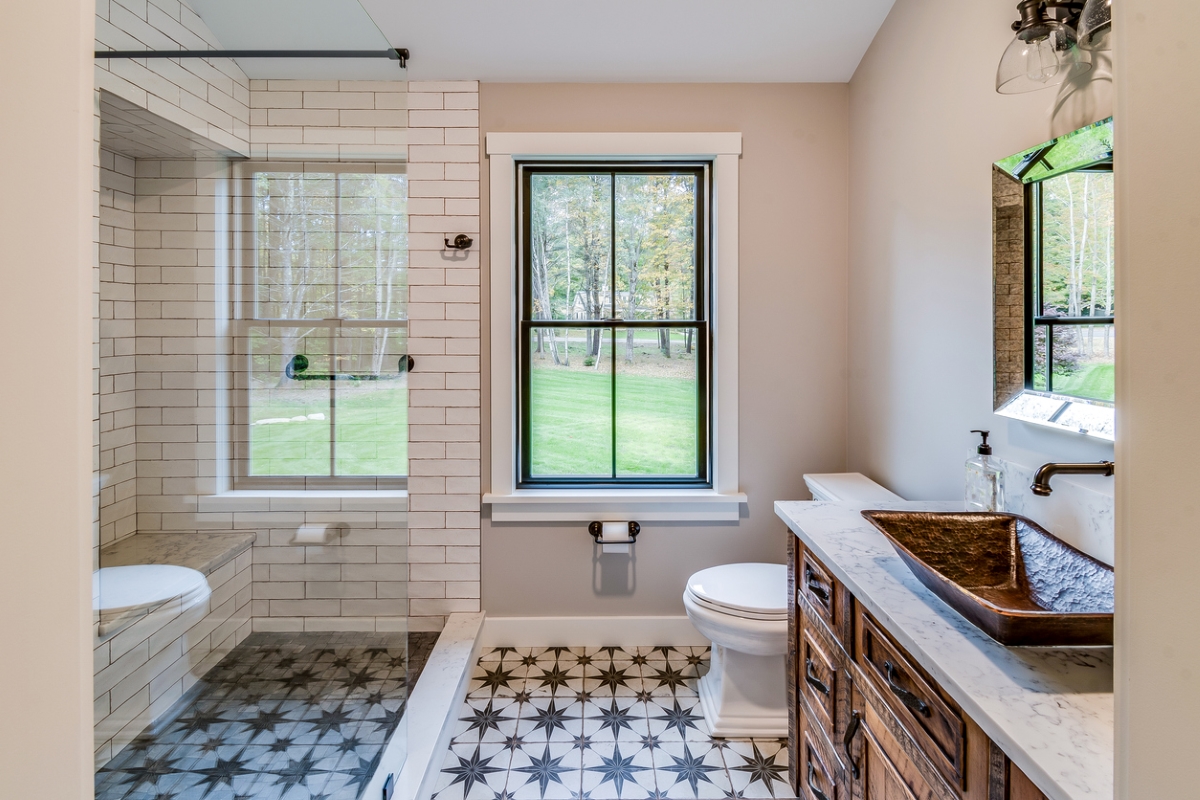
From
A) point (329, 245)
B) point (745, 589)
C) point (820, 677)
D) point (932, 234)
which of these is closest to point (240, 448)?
point (329, 245)

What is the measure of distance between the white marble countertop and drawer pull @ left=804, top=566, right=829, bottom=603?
7.5 inches

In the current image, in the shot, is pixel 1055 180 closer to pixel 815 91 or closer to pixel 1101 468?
pixel 1101 468

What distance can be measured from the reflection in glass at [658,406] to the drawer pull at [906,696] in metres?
1.76

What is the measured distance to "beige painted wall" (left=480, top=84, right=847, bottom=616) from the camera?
272cm

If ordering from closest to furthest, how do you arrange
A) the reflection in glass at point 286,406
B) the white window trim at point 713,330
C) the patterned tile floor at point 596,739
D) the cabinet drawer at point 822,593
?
1. the reflection in glass at point 286,406
2. the cabinet drawer at point 822,593
3. the patterned tile floor at point 596,739
4. the white window trim at point 713,330

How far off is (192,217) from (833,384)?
247cm

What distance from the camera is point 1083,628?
0.86 metres

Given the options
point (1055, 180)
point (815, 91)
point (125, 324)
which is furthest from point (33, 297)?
point (815, 91)

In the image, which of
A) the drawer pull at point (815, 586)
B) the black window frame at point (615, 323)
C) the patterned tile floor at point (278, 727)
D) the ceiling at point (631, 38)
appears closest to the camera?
the patterned tile floor at point (278, 727)

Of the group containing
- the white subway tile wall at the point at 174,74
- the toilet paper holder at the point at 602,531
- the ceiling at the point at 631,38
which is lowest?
the toilet paper holder at the point at 602,531

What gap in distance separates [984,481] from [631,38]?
2.05m

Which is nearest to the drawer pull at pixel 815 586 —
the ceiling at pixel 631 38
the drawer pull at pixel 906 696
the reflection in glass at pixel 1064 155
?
the drawer pull at pixel 906 696

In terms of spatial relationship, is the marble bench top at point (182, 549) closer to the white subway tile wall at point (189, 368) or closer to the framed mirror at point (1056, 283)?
the white subway tile wall at point (189, 368)

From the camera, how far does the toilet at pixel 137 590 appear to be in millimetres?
894
